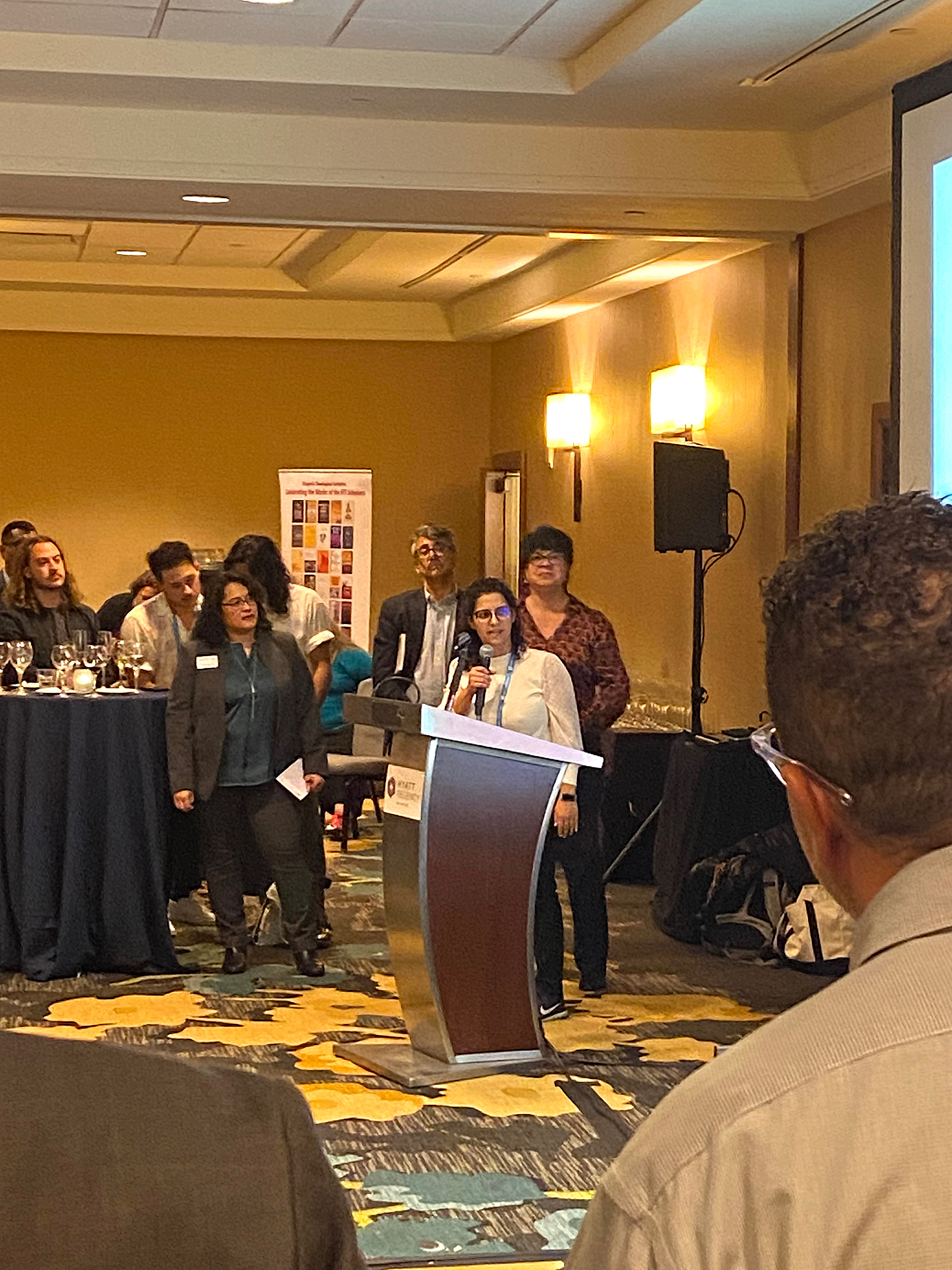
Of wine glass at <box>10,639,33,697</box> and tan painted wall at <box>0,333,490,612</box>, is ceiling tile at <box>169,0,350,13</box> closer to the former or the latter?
wine glass at <box>10,639,33,697</box>

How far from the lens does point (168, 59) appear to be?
603 cm

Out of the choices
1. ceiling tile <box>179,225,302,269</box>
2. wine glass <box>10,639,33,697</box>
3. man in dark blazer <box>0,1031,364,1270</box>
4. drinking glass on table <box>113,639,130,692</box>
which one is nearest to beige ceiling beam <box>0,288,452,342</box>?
ceiling tile <box>179,225,302,269</box>

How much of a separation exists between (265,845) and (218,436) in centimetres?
683

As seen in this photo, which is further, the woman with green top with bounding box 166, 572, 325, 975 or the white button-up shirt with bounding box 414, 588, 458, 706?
the white button-up shirt with bounding box 414, 588, 458, 706

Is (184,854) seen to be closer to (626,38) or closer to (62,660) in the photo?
(62,660)

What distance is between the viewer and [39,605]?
23.9ft

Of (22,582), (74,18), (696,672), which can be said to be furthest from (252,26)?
(696,672)

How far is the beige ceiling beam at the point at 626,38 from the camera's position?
5.37 m

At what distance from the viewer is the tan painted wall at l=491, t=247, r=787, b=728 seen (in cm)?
820

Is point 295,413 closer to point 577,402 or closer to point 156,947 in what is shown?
point 577,402

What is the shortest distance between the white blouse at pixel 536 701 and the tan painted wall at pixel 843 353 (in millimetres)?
2085

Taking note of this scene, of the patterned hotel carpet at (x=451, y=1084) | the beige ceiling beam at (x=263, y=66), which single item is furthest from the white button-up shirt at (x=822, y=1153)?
the beige ceiling beam at (x=263, y=66)

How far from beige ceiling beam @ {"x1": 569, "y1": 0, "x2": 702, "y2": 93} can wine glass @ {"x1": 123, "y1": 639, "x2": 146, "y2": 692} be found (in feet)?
8.79

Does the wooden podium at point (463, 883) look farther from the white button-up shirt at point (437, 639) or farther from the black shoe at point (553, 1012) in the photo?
the white button-up shirt at point (437, 639)
